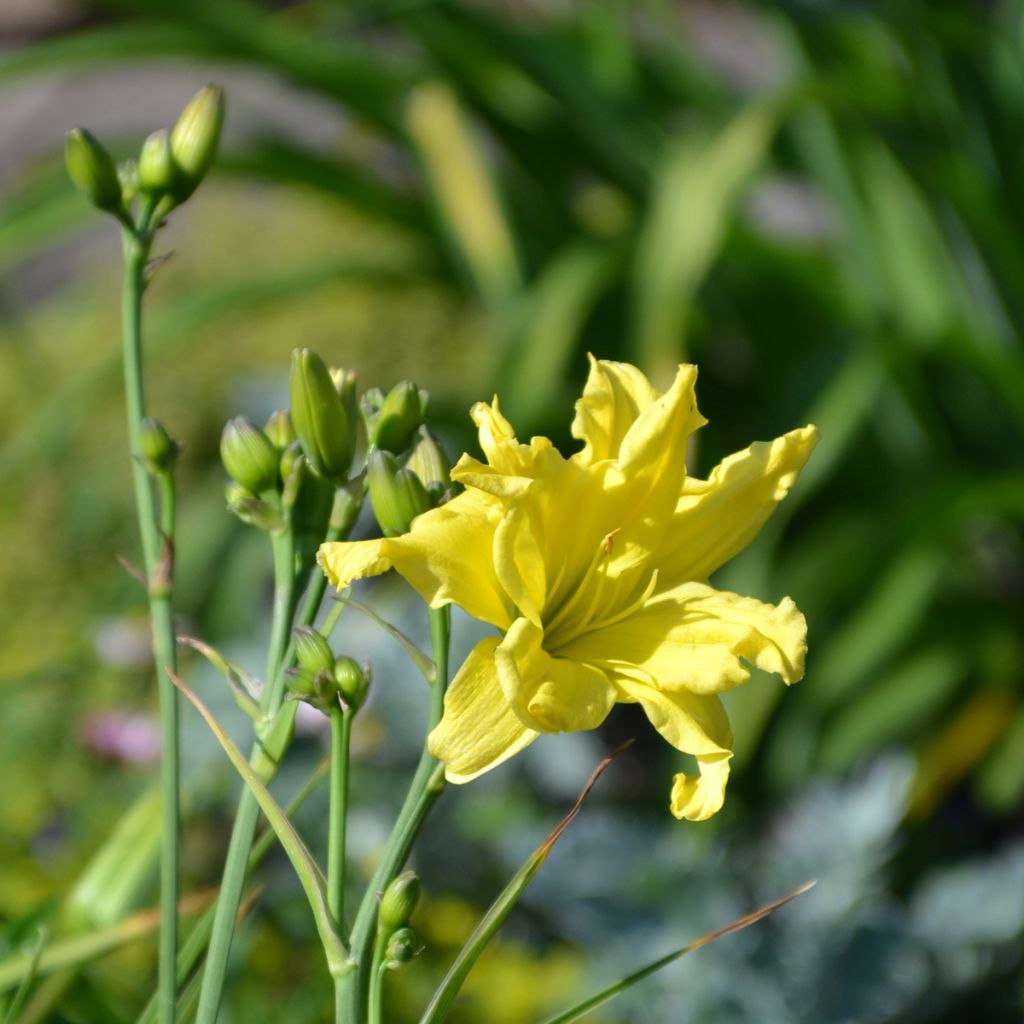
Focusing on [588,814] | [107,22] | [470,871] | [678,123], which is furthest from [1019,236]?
[107,22]

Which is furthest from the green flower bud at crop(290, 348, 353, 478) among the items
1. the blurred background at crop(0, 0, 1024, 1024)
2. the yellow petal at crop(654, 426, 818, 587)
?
the blurred background at crop(0, 0, 1024, 1024)

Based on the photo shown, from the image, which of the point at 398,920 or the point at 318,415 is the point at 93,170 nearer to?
the point at 318,415

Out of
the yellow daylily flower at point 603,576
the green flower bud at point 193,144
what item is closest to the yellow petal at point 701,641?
the yellow daylily flower at point 603,576

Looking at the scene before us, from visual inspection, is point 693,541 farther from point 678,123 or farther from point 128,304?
point 678,123

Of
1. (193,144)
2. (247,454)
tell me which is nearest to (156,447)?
(247,454)

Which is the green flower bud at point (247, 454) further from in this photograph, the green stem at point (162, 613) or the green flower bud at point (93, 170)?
the green flower bud at point (93, 170)

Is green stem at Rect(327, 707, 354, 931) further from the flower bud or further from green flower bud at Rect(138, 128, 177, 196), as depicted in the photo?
green flower bud at Rect(138, 128, 177, 196)
